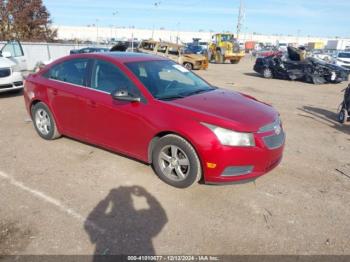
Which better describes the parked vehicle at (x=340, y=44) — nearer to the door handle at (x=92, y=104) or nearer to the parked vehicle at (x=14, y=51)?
the parked vehicle at (x=14, y=51)

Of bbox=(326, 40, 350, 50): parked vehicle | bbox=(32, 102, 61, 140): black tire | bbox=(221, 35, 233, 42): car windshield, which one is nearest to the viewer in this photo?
bbox=(32, 102, 61, 140): black tire

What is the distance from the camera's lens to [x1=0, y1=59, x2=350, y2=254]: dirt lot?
3004mm

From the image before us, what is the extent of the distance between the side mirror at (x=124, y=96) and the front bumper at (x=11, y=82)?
21.4 ft

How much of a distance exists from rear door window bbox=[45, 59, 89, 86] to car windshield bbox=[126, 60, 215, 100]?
83 cm

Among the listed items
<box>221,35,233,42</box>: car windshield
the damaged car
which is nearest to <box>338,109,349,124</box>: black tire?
the damaged car

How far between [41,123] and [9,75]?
452 centimetres

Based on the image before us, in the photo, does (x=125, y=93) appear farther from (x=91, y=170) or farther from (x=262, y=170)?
(x=262, y=170)

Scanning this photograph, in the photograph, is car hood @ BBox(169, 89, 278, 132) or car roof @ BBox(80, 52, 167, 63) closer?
car hood @ BBox(169, 89, 278, 132)

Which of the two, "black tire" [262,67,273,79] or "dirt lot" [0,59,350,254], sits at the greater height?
"dirt lot" [0,59,350,254]

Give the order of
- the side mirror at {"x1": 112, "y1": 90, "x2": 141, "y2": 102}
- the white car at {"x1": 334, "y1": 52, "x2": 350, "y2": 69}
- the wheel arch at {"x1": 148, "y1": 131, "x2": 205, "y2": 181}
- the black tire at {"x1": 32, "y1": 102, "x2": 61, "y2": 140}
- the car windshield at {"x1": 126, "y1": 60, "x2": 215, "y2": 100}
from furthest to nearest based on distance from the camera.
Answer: the white car at {"x1": 334, "y1": 52, "x2": 350, "y2": 69} → the black tire at {"x1": 32, "y1": 102, "x2": 61, "y2": 140} → the car windshield at {"x1": 126, "y1": 60, "x2": 215, "y2": 100} → the side mirror at {"x1": 112, "y1": 90, "x2": 141, "y2": 102} → the wheel arch at {"x1": 148, "y1": 131, "x2": 205, "y2": 181}

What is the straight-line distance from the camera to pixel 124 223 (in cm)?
329

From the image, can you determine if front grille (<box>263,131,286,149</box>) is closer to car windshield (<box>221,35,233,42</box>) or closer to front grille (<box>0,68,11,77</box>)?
front grille (<box>0,68,11,77</box>)

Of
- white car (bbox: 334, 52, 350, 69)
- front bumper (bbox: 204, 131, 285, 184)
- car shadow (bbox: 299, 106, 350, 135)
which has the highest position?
front bumper (bbox: 204, 131, 285, 184)

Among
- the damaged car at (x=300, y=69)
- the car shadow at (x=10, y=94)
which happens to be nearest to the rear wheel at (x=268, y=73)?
the damaged car at (x=300, y=69)
